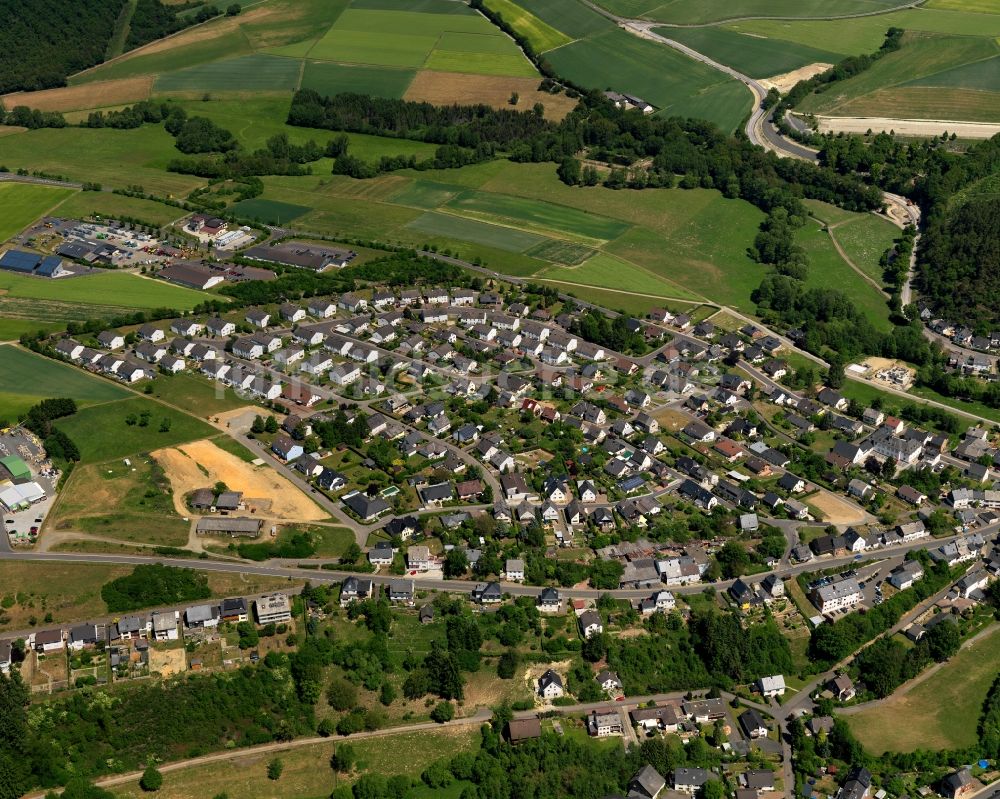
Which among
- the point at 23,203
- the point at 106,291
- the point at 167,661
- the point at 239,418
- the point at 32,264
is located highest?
the point at 23,203

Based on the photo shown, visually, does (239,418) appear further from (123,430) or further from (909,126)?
(909,126)

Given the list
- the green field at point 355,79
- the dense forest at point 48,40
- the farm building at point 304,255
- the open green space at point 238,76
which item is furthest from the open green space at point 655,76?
the dense forest at point 48,40

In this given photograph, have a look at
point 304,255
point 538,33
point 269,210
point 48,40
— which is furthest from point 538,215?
point 48,40

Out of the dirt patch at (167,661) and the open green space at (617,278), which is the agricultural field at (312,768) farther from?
the open green space at (617,278)

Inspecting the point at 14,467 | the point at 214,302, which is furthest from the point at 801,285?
the point at 14,467

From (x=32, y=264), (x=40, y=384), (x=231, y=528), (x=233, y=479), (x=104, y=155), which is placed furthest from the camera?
(x=104, y=155)
